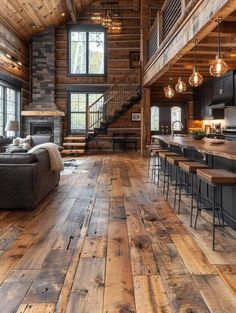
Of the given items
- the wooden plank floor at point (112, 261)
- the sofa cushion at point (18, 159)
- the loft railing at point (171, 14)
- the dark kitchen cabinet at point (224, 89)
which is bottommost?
the wooden plank floor at point (112, 261)

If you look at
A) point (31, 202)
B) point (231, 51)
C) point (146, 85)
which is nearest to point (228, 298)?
point (31, 202)

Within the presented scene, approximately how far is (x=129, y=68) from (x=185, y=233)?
1183cm

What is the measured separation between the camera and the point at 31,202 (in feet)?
14.8

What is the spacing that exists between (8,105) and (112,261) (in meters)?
A: 10.3

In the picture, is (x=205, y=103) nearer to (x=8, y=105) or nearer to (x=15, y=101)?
(x=8, y=105)

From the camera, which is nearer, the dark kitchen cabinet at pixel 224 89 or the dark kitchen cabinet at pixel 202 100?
the dark kitchen cabinet at pixel 224 89

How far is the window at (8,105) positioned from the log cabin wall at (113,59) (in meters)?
1.98

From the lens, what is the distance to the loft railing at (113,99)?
45.0ft

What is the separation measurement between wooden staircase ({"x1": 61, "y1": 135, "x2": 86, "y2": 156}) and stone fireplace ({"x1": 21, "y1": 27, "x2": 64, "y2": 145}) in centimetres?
55

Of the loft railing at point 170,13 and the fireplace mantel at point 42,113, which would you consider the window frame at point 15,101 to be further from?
the loft railing at point 170,13

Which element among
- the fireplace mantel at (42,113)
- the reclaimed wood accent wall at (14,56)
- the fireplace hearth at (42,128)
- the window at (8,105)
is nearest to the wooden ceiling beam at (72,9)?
the reclaimed wood accent wall at (14,56)

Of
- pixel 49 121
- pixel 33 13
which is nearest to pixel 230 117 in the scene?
pixel 49 121

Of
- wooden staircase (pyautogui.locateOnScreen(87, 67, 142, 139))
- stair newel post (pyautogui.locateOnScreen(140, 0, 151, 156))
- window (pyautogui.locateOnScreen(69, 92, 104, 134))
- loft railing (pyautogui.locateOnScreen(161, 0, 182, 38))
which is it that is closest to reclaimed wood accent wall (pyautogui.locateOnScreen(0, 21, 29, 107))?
window (pyautogui.locateOnScreen(69, 92, 104, 134))

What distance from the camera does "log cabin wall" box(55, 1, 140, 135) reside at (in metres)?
14.5
